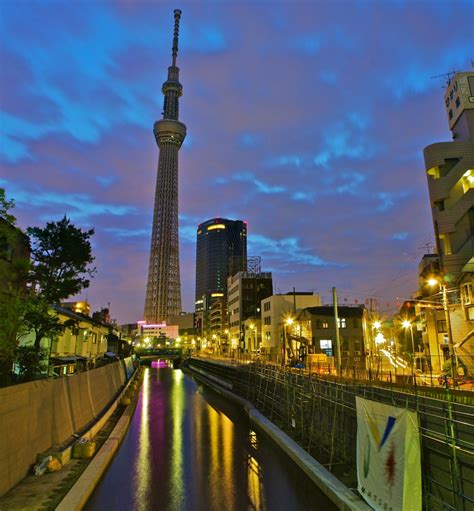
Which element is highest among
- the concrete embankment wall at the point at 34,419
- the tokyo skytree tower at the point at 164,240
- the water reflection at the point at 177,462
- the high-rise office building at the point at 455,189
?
the tokyo skytree tower at the point at 164,240

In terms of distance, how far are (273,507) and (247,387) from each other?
2649cm

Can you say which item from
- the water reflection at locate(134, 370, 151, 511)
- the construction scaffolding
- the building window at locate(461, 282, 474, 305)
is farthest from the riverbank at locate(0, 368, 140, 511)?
the building window at locate(461, 282, 474, 305)

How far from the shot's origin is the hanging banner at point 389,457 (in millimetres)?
8219

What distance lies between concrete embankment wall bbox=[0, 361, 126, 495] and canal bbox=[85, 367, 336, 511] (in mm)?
2548

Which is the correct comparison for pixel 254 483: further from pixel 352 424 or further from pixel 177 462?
pixel 177 462

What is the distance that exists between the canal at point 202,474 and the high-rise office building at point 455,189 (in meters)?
36.5

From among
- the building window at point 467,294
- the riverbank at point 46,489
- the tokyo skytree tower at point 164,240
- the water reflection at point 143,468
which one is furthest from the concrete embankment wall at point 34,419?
the tokyo skytree tower at point 164,240

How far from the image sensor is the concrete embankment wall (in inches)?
435

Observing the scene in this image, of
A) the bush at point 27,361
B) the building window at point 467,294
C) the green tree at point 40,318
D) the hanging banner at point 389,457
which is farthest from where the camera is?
the building window at point 467,294

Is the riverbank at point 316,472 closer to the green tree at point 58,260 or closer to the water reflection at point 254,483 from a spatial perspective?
the water reflection at point 254,483

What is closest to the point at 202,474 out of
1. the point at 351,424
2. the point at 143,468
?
the point at 143,468

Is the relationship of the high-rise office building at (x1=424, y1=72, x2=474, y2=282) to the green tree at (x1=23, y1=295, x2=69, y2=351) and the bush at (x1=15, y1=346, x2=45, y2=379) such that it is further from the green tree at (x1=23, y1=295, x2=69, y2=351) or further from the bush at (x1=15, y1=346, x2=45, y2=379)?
the bush at (x1=15, y1=346, x2=45, y2=379)

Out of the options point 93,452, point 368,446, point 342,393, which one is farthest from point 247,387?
point 368,446

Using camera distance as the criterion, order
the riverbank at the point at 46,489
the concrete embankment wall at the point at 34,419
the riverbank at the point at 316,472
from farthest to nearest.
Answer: the concrete embankment wall at the point at 34,419 < the riverbank at the point at 316,472 < the riverbank at the point at 46,489
